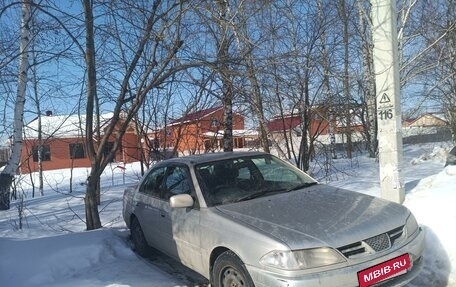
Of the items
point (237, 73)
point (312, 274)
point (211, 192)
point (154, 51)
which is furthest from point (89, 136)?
point (312, 274)

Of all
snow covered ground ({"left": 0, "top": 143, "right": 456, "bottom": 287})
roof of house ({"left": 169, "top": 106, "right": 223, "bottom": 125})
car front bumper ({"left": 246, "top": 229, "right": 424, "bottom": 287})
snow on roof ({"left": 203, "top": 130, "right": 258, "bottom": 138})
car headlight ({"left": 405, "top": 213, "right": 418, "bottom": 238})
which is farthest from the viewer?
snow on roof ({"left": 203, "top": 130, "right": 258, "bottom": 138})

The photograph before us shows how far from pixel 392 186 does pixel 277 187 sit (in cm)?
197

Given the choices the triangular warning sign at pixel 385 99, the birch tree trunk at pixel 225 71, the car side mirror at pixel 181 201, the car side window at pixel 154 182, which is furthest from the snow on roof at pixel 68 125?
the triangular warning sign at pixel 385 99

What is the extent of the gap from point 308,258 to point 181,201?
1525 millimetres

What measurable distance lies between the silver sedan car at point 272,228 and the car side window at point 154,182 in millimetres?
37

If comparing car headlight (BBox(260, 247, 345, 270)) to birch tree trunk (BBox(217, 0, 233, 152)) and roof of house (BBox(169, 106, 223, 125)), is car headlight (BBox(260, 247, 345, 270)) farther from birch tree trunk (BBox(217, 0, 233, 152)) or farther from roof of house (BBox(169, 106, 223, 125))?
roof of house (BBox(169, 106, 223, 125))

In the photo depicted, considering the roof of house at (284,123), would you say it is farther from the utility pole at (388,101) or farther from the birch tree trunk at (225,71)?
the utility pole at (388,101)

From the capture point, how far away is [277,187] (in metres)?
4.80

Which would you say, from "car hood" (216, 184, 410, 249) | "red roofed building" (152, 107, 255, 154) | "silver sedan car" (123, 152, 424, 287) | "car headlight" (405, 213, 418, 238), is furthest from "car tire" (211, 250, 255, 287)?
"red roofed building" (152, 107, 255, 154)

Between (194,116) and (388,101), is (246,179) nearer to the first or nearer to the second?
(388,101)

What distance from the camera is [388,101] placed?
588 centimetres

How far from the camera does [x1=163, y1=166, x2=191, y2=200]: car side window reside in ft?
16.1

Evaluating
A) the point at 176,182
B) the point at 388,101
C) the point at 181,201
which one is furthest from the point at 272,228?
the point at 388,101

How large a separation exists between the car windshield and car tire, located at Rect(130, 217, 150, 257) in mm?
1602
